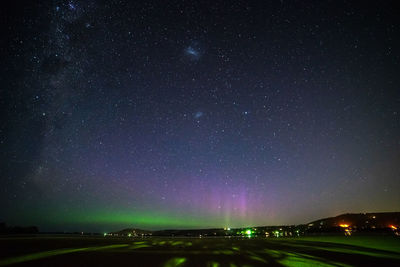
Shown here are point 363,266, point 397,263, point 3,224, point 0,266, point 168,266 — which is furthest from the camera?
point 3,224

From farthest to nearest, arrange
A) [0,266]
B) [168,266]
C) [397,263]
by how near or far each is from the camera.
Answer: [397,263]
[168,266]
[0,266]

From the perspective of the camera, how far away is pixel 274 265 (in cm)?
1962

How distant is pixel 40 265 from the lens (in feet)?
58.9

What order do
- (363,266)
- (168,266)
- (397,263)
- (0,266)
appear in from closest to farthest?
(0,266), (168,266), (363,266), (397,263)

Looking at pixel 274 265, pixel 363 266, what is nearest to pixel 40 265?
pixel 274 265

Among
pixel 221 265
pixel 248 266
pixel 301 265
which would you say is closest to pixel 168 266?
pixel 221 265

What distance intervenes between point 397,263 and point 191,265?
14.0m

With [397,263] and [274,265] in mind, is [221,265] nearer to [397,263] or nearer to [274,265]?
[274,265]

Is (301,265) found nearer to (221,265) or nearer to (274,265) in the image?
(274,265)

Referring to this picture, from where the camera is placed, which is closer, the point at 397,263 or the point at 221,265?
the point at 221,265

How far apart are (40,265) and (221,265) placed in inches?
411

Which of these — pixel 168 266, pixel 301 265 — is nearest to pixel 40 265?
pixel 168 266

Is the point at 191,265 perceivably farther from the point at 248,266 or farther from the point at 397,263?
the point at 397,263

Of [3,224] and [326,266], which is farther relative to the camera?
[3,224]
